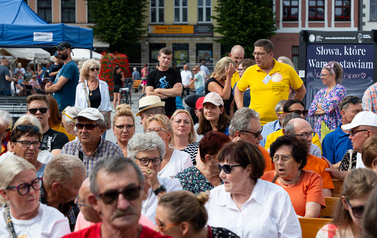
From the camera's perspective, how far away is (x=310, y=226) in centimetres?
346

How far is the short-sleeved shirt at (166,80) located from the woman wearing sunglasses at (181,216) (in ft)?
14.9

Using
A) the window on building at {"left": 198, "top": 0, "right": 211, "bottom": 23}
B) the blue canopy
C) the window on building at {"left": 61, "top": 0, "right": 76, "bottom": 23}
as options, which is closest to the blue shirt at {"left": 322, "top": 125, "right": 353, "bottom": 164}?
the blue canopy

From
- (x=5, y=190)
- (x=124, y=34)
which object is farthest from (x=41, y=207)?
(x=124, y=34)

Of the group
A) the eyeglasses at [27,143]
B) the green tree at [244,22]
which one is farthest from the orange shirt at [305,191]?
the green tree at [244,22]

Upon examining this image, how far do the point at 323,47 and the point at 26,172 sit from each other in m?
7.68

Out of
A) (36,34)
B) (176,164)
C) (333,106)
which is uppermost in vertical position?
(36,34)

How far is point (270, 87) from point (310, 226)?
3217mm

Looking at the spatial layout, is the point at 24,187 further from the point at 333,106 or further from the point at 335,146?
the point at 333,106

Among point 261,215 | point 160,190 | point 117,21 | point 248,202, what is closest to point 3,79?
point 160,190

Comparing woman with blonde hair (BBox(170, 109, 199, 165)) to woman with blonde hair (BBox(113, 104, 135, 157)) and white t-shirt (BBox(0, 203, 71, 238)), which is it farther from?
white t-shirt (BBox(0, 203, 71, 238))

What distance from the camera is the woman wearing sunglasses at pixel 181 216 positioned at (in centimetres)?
262

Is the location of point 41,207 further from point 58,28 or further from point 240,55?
point 58,28

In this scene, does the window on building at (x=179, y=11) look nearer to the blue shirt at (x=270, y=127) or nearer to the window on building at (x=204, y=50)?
the window on building at (x=204, y=50)

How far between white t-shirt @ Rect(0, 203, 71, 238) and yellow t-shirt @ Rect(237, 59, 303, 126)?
395cm
